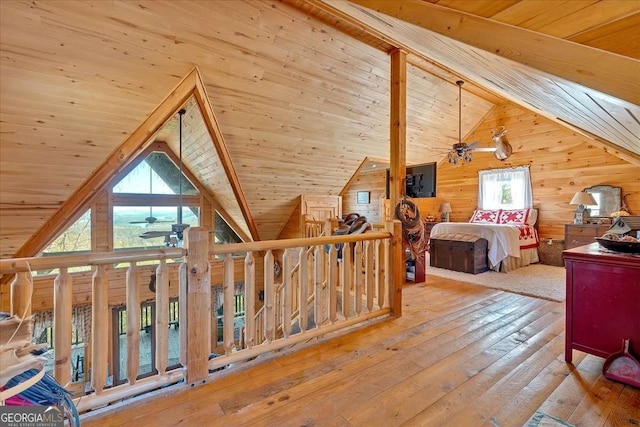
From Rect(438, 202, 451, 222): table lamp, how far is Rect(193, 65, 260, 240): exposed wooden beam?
432cm

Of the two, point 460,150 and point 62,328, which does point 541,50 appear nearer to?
point 62,328

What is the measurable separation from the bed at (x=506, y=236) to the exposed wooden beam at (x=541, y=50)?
13.9ft

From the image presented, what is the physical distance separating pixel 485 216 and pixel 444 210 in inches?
35.8

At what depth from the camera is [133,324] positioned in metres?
1.55

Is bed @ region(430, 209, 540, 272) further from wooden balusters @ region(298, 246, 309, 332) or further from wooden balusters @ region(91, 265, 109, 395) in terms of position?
wooden balusters @ region(91, 265, 109, 395)

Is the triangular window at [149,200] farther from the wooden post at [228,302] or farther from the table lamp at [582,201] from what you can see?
the table lamp at [582,201]

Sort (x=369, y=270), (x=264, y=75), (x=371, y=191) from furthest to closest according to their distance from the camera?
(x=371, y=191), (x=264, y=75), (x=369, y=270)

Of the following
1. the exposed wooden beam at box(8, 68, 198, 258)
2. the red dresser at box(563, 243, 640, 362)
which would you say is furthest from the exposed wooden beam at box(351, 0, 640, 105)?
the exposed wooden beam at box(8, 68, 198, 258)

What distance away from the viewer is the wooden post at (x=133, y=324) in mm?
1525

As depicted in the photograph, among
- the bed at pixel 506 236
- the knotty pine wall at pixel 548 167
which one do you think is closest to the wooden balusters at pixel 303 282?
the bed at pixel 506 236

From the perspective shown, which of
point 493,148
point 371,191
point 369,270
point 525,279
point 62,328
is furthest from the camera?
point 371,191

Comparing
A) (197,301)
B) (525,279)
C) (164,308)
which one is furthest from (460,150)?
(164,308)

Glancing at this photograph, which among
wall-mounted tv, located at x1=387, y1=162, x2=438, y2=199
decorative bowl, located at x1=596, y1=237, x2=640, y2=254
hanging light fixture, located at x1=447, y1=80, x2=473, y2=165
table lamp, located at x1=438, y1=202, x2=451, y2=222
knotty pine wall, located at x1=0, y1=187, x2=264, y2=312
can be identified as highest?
hanging light fixture, located at x1=447, y1=80, x2=473, y2=165

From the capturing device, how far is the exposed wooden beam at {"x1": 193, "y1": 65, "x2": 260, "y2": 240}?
3129 mm
